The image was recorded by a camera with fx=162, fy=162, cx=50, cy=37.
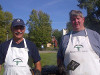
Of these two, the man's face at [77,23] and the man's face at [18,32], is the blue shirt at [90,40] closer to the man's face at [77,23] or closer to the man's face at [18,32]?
the man's face at [77,23]

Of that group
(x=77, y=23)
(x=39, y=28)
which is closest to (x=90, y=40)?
(x=77, y=23)

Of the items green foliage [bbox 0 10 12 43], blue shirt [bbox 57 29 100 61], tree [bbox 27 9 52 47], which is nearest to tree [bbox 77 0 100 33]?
tree [bbox 27 9 52 47]

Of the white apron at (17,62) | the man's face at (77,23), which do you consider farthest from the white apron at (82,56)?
the white apron at (17,62)

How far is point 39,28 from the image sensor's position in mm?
33750

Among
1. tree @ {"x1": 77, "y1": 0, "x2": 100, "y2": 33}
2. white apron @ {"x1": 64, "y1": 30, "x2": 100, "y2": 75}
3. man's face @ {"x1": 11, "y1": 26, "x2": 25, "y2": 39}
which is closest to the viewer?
white apron @ {"x1": 64, "y1": 30, "x2": 100, "y2": 75}

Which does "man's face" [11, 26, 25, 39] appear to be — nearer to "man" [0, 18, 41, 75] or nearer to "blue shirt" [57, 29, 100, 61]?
"man" [0, 18, 41, 75]

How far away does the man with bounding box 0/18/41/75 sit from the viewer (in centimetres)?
251

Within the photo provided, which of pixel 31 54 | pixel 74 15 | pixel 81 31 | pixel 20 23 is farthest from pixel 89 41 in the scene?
pixel 20 23

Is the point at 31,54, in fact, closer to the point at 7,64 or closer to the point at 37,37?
the point at 7,64

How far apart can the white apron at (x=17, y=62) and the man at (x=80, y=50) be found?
65cm

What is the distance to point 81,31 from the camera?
267cm

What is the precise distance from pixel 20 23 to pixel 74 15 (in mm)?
892

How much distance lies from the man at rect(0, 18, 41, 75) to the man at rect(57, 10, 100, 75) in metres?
0.51

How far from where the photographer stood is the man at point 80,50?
2472mm
